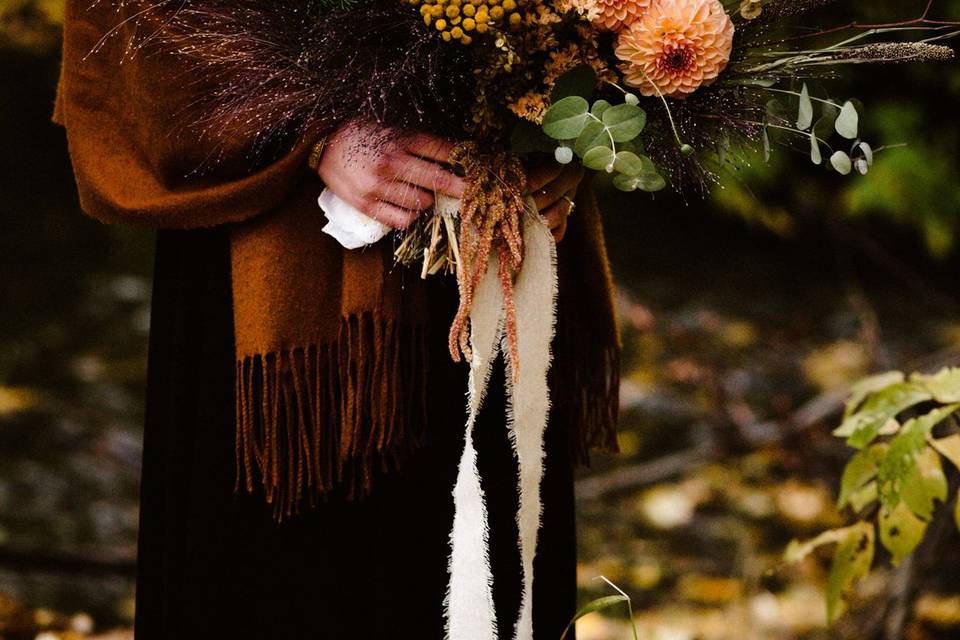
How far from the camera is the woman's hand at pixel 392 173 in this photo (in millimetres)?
1177

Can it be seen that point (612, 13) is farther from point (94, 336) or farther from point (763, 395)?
point (94, 336)

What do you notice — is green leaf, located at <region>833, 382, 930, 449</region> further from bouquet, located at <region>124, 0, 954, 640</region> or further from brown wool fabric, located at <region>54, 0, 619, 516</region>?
brown wool fabric, located at <region>54, 0, 619, 516</region>

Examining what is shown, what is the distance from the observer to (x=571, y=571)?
1.49 metres

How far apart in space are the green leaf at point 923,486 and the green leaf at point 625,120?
77 cm

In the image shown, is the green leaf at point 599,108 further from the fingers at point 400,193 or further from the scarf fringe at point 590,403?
the scarf fringe at point 590,403

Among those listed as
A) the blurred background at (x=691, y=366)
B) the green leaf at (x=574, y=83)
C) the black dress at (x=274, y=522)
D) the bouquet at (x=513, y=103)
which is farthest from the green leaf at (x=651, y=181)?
the blurred background at (x=691, y=366)

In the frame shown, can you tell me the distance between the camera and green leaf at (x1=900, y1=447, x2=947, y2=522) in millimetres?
1494

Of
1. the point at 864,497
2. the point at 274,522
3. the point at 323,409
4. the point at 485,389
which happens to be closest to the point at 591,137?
the point at 485,389

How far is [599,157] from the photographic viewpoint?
1.07 metres

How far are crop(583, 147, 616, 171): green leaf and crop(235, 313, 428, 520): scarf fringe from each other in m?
0.33

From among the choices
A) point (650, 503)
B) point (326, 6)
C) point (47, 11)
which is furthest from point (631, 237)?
point (326, 6)

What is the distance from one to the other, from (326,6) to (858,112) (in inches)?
25.4

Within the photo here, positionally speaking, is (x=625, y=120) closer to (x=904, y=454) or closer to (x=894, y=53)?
(x=894, y=53)

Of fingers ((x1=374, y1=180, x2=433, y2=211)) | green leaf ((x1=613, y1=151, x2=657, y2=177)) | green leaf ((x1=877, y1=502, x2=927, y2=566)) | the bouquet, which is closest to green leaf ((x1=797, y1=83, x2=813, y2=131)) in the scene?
the bouquet
